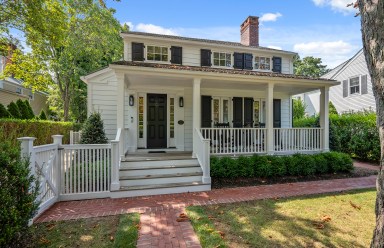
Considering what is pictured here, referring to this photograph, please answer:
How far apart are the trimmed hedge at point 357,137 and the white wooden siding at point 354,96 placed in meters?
4.12

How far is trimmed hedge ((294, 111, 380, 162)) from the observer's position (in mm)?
9992

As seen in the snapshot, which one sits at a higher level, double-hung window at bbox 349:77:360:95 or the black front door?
double-hung window at bbox 349:77:360:95

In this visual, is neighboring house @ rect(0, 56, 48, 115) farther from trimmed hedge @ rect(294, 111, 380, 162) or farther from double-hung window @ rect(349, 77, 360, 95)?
double-hung window @ rect(349, 77, 360, 95)

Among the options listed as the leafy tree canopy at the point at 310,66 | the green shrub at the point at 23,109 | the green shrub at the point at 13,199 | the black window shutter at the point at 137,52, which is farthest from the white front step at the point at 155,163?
the leafy tree canopy at the point at 310,66

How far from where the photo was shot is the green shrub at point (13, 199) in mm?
2553

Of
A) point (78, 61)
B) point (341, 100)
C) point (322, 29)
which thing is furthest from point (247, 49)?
point (78, 61)

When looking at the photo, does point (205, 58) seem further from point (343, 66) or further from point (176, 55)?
point (343, 66)

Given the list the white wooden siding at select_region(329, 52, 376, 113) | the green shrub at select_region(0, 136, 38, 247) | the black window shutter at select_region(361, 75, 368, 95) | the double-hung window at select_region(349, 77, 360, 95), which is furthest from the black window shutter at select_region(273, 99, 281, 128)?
the green shrub at select_region(0, 136, 38, 247)

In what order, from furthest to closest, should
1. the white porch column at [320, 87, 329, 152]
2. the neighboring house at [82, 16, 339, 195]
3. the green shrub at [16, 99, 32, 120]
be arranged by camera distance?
the green shrub at [16, 99, 32, 120]
the white porch column at [320, 87, 329, 152]
the neighboring house at [82, 16, 339, 195]

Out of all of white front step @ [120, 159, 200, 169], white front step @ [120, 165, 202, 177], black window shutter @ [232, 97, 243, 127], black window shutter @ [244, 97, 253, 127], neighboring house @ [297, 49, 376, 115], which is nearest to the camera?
white front step @ [120, 165, 202, 177]

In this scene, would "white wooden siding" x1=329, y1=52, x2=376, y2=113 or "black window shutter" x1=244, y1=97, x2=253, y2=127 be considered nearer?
"black window shutter" x1=244, y1=97, x2=253, y2=127

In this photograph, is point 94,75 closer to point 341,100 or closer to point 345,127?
point 345,127

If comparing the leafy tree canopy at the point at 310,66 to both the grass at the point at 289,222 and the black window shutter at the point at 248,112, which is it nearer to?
the black window shutter at the point at 248,112

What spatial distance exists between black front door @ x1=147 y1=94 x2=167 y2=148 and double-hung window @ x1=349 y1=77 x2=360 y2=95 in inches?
585
